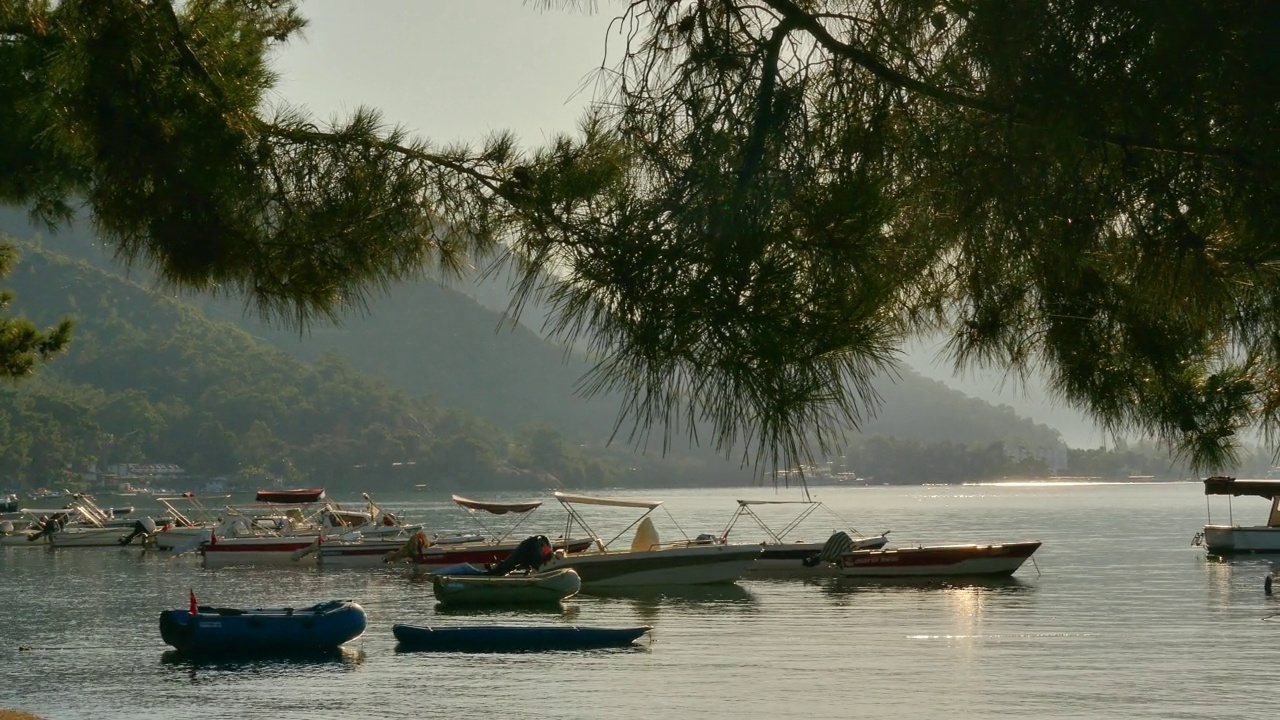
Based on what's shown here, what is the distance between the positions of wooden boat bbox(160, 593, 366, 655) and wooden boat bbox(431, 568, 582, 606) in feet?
21.9

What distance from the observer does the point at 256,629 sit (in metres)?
23.5

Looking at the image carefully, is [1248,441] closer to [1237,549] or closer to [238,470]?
[1237,549]

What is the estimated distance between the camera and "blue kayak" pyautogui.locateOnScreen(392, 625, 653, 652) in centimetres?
2434

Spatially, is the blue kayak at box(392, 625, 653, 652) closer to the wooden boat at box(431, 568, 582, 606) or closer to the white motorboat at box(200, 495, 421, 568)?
the wooden boat at box(431, 568, 582, 606)

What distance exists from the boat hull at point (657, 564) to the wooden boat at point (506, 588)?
207 centimetres

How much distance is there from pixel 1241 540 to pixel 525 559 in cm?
2658

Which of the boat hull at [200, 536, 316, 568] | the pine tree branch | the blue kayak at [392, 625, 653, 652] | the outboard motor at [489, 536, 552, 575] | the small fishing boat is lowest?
the blue kayak at [392, 625, 653, 652]

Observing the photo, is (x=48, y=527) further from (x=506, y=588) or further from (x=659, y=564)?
(x=659, y=564)

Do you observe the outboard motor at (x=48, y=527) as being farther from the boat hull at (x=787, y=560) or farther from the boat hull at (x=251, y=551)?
the boat hull at (x=787, y=560)

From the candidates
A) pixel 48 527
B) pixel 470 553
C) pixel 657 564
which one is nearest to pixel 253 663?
pixel 657 564

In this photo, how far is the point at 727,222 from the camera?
12.3ft

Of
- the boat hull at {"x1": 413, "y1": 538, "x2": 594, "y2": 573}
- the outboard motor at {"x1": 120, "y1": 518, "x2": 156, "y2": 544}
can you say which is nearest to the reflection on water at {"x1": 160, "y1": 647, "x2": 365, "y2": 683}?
the boat hull at {"x1": 413, "y1": 538, "x2": 594, "y2": 573}

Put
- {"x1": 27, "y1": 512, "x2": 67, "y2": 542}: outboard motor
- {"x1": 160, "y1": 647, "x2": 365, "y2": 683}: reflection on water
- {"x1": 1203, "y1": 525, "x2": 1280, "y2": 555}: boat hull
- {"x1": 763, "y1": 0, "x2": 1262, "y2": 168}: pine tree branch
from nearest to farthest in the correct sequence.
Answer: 1. {"x1": 763, "y1": 0, "x2": 1262, "y2": 168}: pine tree branch
2. {"x1": 160, "y1": 647, "x2": 365, "y2": 683}: reflection on water
3. {"x1": 1203, "y1": 525, "x2": 1280, "y2": 555}: boat hull
4. {"x1": 27, "y1": 512, "x2": 67, "y2": 542}: outboard motor

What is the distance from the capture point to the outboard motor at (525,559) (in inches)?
1280
